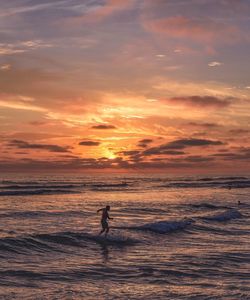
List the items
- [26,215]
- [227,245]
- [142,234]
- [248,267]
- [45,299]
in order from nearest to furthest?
[45,299], [248,267], [227,245], [142,234], [26,215]

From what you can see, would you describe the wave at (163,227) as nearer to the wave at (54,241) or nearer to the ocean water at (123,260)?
the ocean water at (123,260)

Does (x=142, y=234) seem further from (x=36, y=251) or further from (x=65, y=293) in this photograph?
(x=65, y=293)

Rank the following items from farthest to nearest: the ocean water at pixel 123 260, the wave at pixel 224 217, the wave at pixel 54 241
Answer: the wave at pixel 224 217
the wave at pixel 54 241
the ocean water at pixel 123 260

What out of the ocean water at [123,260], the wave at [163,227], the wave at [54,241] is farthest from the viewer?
the wave at [163,227]

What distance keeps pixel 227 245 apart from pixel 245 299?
32.6 feet

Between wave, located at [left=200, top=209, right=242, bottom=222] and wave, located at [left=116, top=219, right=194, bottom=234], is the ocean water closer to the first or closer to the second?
wave, located at [left=116, top=219, right=194, bottom=234]

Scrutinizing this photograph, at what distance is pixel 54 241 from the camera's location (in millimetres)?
22797

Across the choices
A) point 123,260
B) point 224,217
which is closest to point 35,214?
point 224,217

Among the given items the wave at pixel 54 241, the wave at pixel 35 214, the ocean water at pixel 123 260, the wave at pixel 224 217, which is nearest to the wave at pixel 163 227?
the ocean water at pixel 123 260

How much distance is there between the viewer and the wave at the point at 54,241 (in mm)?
20859

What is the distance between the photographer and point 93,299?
12898mm

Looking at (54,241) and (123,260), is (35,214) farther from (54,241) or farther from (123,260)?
(123,260)

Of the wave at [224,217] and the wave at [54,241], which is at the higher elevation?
the wave at [54,241]

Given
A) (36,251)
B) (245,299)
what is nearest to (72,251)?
(36,251)
